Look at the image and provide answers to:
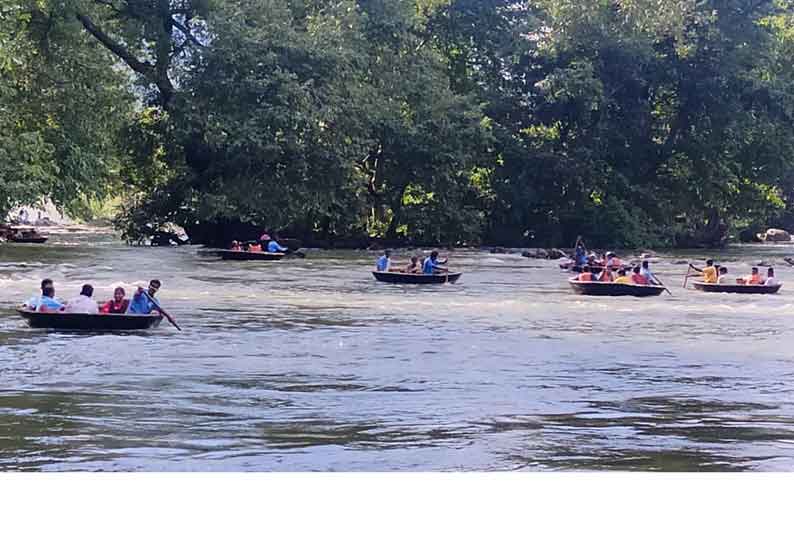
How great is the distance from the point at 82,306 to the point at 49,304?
39 cm

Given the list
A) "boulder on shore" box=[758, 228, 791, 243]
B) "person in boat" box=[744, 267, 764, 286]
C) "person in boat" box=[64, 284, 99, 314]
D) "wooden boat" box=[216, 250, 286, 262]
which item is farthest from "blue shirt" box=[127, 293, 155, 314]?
"boulder on shore" box=[758, 228, 791, 243]

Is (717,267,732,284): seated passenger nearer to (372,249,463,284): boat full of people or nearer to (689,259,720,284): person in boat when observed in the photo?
(689,259,720,284): person in boat

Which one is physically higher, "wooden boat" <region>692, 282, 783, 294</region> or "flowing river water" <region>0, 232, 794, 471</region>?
"wooden boat" <region>692, 282, 783, 294</region>

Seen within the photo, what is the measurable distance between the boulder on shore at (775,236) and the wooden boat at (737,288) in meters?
7.12

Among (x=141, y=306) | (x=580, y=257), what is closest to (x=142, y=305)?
(x=141, y=306)

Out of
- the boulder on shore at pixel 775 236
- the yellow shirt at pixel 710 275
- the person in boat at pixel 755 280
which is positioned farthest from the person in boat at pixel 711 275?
the boulder on shore at pixel 775 236

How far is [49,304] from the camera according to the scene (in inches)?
447

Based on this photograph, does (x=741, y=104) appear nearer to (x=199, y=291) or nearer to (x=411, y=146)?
(x=411, y=146)

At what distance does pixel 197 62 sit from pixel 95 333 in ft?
37.2

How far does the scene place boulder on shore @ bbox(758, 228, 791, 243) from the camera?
22.9 metres

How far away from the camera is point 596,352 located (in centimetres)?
1022

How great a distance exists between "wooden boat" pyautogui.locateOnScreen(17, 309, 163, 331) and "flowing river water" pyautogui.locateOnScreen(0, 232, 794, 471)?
151mm

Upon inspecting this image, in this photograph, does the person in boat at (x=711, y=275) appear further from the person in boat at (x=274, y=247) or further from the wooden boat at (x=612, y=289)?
the person in boat at (x=274, y=247)
